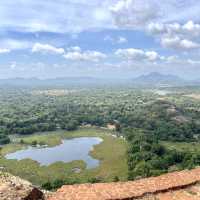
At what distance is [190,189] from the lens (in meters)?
20.5

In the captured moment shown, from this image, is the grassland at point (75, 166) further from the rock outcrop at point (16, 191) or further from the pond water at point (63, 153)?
the rock outcrop at point (16, 191)

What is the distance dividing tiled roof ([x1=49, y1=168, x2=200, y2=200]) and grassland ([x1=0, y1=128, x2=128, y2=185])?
142 ft

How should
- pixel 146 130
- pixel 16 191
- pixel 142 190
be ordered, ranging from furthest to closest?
1. pixel 146 130
2. pixel 142 190
3. pixel 16 191

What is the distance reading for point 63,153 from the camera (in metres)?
91.7

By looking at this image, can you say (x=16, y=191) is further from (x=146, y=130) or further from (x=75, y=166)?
(x=146, y=130)

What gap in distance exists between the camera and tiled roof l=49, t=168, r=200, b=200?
61.9 feet

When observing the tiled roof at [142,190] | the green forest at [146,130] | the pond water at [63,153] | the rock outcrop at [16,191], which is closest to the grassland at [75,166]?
the pond water at [63,153]

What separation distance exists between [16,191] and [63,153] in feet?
246

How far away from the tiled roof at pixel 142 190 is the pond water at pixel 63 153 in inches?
2244

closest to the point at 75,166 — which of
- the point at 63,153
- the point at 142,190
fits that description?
the point at 63,153

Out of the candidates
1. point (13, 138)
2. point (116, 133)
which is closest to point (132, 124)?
point (116, 133)

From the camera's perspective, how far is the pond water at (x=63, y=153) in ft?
276

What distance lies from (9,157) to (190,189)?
74542 mm

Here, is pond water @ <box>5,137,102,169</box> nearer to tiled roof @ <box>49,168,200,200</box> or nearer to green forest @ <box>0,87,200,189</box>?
green forest @ <box>0,87,200,189</box>
